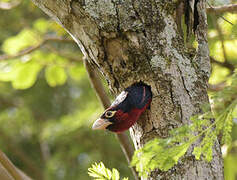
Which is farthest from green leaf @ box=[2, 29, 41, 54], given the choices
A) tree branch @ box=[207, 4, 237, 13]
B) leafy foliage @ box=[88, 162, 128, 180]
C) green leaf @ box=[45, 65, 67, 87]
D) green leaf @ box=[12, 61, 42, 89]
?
leafy foliage @ box=[88, 162, 128, 180]

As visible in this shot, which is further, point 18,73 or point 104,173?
point 18,73

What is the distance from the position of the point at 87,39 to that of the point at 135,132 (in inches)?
17.2

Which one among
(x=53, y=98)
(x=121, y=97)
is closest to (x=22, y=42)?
Answer: (x=121, y=97)

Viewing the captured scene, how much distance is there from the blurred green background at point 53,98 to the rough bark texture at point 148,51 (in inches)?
11.6

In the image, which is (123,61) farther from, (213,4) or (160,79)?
(213,4)

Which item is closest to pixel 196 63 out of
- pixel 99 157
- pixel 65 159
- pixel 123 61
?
pixel 123 61

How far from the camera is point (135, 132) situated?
1.66 metres

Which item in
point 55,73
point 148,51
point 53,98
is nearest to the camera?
point 148,51

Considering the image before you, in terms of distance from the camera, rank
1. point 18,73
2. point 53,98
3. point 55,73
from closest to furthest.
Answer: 1. point 18,73
2. point 55,73
3. point 53,98

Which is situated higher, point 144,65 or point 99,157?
point 144,65

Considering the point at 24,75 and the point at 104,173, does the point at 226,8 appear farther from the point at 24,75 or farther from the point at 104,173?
the point at 24,75

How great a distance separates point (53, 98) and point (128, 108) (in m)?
6.16

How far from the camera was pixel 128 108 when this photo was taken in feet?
5.32

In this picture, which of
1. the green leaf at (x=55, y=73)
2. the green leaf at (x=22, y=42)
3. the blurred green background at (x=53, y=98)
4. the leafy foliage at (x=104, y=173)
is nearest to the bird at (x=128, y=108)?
the leafy foliage at (x=104, y=173)
